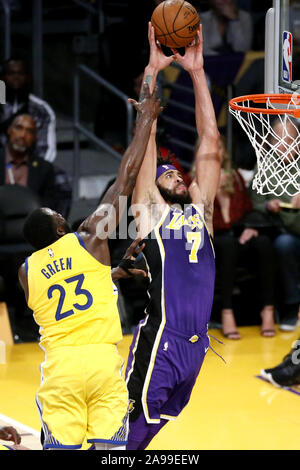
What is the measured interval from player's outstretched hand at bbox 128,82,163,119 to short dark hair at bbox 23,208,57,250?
688 mm

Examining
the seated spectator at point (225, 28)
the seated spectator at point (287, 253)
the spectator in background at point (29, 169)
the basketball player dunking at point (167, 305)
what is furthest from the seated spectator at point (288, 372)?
the seated spectator at point (225, 28)

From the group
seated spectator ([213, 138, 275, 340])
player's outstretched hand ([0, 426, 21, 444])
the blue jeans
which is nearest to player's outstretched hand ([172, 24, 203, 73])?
player's outstretched hand ([0, 426, 21, 444])

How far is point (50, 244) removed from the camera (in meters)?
4.20

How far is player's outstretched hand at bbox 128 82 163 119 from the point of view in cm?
418

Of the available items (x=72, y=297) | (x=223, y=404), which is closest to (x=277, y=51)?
(x=72, y=297)

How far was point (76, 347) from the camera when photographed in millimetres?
4043

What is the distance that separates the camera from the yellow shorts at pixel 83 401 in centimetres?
393

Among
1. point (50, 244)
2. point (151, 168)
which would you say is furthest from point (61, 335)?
point (151, 168)

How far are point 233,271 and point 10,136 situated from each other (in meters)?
2.52

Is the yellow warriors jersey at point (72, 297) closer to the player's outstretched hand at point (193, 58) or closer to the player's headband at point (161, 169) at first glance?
the player's headband at point (161, 169)

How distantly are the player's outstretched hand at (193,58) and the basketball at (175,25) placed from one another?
0.03m

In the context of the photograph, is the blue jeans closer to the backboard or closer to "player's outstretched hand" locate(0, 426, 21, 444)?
the backboard

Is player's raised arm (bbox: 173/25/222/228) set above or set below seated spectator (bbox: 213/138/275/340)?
above
